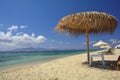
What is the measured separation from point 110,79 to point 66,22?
10.5 ft

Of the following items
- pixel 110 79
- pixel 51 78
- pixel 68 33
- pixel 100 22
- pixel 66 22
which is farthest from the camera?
pixel 68 33

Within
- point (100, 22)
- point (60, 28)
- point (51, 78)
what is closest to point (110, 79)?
point (51, 78)

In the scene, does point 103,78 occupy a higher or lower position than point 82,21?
lower

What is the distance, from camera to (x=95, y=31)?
9.35 metres

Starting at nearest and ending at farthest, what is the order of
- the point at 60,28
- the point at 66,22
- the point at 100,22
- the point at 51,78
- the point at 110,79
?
the point at 110,79 → the point at 51,78 → the point at 100,22 → the point at 66,22 → the point at 60,28

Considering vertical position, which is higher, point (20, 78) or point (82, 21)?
point (82, 21)

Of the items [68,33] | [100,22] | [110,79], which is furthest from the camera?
[68,33]

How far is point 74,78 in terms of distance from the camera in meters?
5.47

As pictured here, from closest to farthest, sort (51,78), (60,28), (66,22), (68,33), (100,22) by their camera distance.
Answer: (51,78) < (100,22) < (66,22) < (60,28) < (68,33)

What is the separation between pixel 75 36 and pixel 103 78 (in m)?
4.37

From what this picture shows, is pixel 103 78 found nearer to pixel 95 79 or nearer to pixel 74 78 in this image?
pixel 95 79

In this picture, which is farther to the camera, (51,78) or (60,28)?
(60,28)

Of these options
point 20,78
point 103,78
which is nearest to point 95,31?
point 103,78

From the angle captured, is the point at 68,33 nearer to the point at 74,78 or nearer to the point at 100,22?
the point at 100,22
